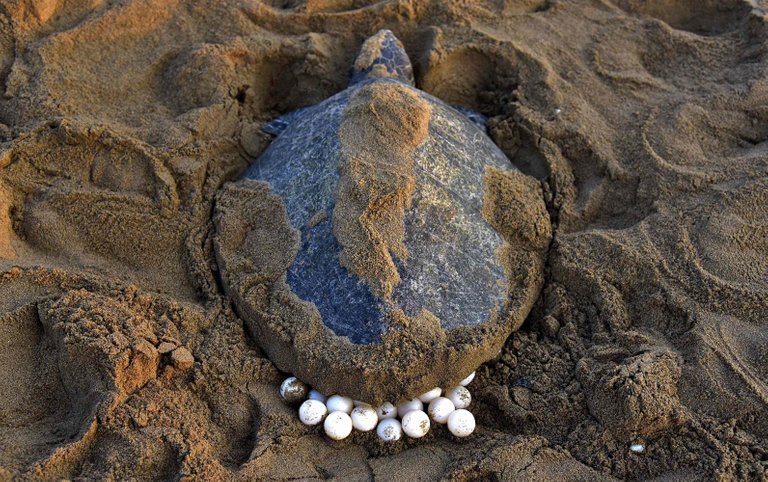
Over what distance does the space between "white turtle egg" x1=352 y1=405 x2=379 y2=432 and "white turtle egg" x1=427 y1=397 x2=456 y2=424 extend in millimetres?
211

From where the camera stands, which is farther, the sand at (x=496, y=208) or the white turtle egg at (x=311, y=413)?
the white turtle egg at (x=311, y=413)

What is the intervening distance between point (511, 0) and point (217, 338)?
251 centimetres

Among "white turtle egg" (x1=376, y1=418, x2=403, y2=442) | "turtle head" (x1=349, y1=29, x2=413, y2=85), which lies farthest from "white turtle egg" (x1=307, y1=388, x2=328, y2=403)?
"turtle head" (x1=349, y1=29, x2=413, y2=85)

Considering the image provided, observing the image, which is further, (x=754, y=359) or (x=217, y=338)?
(x=217, y=338)

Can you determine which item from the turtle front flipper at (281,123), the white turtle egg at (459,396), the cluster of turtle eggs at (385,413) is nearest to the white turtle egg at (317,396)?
the cluster of turtle eggs at (385,413)

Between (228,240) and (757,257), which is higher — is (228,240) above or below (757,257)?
below

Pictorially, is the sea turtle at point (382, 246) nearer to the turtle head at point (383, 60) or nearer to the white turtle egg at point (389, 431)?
the white turtle egg at point (389, 431)

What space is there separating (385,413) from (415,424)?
0.13 meters

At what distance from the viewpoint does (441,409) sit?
7.86ft

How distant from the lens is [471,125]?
10.2 feet

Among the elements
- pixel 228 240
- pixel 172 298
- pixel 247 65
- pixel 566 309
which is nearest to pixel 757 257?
pixel 566 309

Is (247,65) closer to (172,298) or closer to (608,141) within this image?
(172,298)

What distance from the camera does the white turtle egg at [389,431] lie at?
235 cm

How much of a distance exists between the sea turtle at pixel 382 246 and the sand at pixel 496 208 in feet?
0.39
